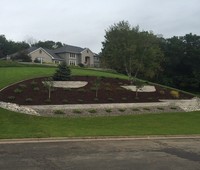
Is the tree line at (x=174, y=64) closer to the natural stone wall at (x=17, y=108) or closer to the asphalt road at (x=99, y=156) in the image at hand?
the natural stone wall at (x=17, y=108)

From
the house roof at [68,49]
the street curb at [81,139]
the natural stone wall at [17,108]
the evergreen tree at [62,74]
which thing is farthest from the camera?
the house roof at [68,49]

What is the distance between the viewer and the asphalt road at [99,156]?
11047 mm

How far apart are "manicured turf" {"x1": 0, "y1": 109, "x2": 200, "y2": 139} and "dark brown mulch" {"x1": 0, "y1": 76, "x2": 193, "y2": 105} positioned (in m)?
3.90

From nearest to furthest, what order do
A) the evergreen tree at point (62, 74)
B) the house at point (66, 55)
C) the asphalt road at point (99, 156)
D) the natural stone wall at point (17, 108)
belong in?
the asphalt road at point (99, 156)
the natural stone wall at point (17, 108)
the evergreen tree at point (62, 74)
the house at point (66, 55)

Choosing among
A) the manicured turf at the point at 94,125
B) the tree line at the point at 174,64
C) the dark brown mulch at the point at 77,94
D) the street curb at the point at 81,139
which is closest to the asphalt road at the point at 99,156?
the street curb at the point at 81,139

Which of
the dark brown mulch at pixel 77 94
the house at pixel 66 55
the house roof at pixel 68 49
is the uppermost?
the house roof at pixel 68 49

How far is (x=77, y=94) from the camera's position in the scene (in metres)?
33.0

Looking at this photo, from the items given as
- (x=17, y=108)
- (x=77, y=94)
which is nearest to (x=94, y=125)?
(x=17, y=108)

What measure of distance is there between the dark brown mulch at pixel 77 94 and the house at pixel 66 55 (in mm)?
53333

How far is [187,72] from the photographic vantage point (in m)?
82.8

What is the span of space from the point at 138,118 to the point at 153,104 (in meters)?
6.60

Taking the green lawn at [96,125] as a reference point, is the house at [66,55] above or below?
above

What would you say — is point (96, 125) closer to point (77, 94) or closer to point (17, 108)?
point (17, 108)

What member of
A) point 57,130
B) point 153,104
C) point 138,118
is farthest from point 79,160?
point 153,104
